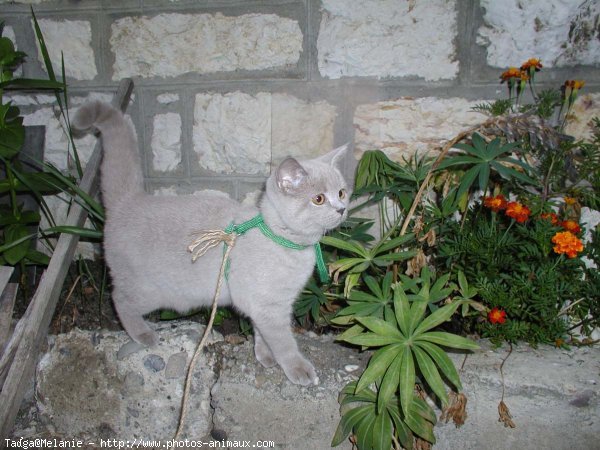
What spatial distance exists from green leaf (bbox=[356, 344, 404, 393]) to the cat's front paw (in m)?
0.23

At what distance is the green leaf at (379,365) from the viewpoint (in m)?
1.29

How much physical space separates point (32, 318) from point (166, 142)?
97cm

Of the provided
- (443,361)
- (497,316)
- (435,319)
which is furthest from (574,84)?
(443,361)

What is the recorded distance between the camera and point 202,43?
191 centimetres

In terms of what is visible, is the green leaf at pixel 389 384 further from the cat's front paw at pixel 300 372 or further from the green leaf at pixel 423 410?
the cat's front paw at pixel 300 372

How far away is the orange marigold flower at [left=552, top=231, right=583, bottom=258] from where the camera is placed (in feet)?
4.59

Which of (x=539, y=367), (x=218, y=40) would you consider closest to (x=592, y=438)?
(x=539, y=367)

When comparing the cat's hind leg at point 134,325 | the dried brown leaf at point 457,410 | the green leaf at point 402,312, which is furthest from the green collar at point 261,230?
the dried brown leaf at point 457,410

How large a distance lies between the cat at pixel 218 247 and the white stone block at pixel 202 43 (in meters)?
0.46

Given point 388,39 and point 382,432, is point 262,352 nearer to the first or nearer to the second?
point 382,432

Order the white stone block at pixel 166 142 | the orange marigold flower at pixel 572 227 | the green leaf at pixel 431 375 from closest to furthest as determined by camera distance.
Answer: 1. the green leaf at pixel 431 375
2. the orange marigold flower at pixel 572 227
3. the white stone block at pixel 166 142

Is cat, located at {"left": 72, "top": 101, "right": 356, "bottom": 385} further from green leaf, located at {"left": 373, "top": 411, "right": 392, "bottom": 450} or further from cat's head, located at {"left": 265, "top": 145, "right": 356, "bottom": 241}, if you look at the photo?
green leaf, located at {"left": 373, "top": 411, "right": 392, "bottom": 450}

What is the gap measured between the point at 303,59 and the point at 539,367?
5.07 ft

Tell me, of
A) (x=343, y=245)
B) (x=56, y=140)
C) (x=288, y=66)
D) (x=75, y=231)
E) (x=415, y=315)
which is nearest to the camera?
(x=415, y=315)
